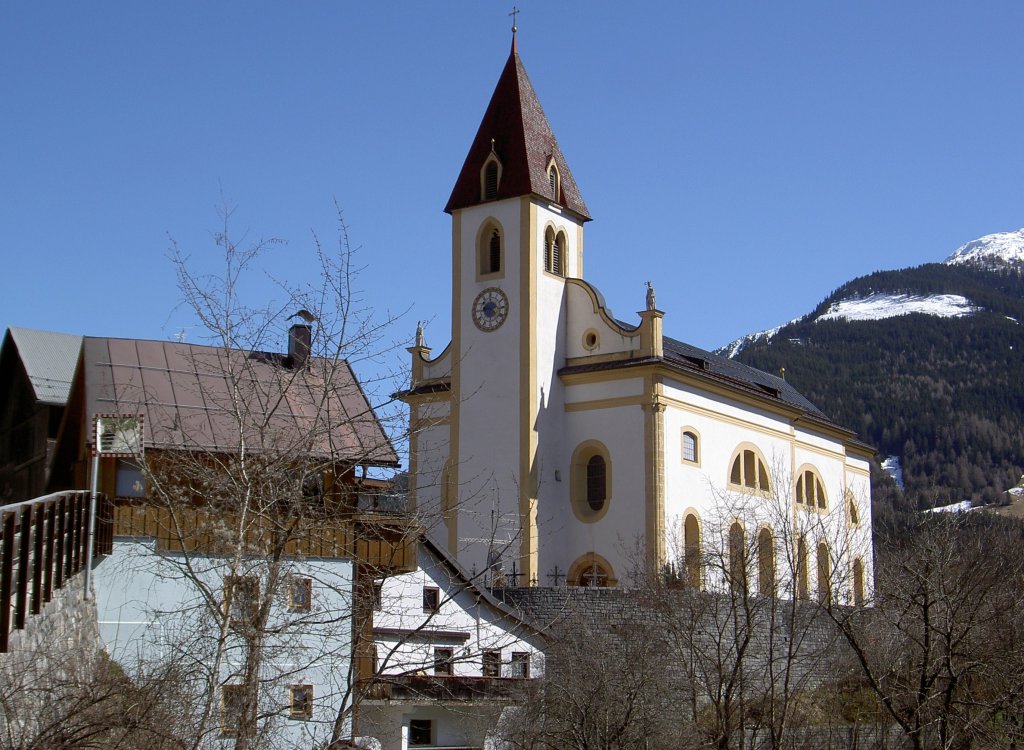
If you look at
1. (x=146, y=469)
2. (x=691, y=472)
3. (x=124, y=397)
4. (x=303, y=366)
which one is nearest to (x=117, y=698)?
(x=146, y=469)

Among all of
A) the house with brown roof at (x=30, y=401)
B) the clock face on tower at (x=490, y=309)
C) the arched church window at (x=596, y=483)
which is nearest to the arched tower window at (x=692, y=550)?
the arched church window at (x=596, y=483)

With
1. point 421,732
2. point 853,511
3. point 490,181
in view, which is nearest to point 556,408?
point 490,181

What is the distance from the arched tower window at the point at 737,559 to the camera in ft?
110

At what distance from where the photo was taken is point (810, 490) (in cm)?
6191

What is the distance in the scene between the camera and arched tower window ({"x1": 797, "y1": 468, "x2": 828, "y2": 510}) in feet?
198

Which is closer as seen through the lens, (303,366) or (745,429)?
(303,366)

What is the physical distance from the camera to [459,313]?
167 ft

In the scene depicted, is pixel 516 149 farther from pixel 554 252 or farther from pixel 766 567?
pixel 766 567

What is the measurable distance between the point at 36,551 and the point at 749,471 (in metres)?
42.0

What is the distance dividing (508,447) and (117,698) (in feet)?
106

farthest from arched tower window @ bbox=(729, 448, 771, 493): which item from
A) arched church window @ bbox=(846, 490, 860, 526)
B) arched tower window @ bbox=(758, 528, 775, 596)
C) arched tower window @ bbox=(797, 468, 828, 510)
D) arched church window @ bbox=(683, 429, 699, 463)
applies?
arched church window @ bbox=(846, 490, 860, 526)

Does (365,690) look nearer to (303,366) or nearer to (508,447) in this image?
(303,366)

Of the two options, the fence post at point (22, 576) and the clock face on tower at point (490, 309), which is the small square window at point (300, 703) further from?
the clock face on tower at point (490, 309)

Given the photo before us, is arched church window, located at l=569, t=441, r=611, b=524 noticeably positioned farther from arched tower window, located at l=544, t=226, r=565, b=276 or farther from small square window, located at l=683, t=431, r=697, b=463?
arched tower window, located at l=544, t=226, r=565, b=276
